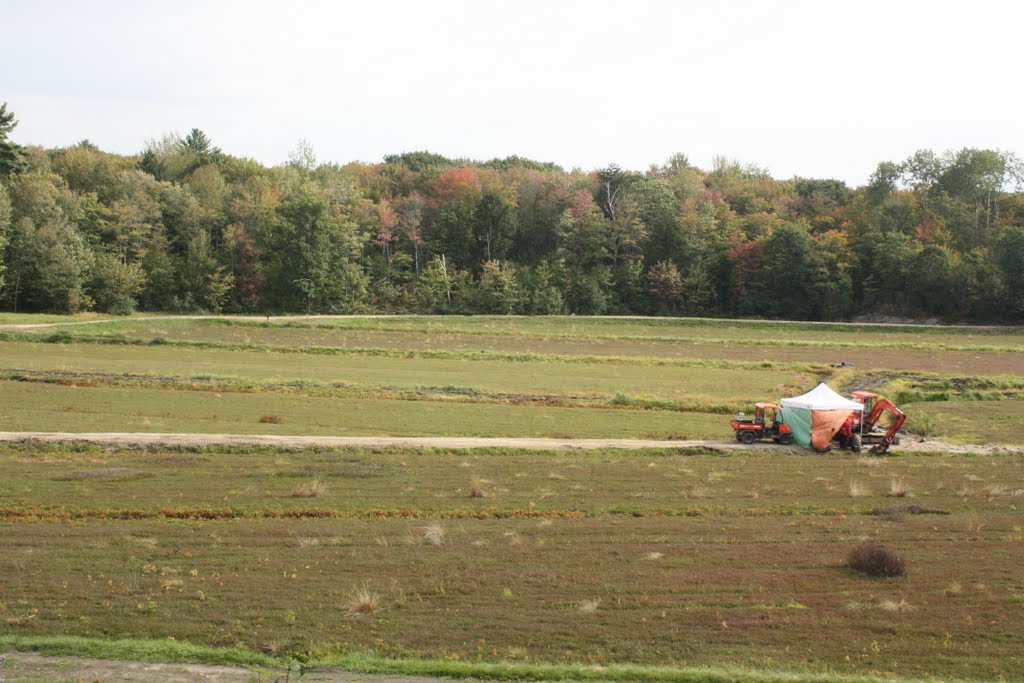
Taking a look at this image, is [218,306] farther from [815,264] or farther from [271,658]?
[271,658]

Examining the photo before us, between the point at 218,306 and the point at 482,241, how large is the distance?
38540mm

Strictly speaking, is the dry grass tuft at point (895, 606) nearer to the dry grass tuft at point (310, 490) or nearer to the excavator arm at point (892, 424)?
the dry grass tuft at point (310, 490)

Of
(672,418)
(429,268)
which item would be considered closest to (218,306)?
(429,268)

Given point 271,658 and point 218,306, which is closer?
point 271,658

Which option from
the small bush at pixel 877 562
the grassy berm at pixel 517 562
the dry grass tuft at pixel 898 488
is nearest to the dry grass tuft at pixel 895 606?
the grassy berm at pixel 517 562

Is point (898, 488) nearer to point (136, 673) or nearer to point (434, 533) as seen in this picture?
point (434, 533)

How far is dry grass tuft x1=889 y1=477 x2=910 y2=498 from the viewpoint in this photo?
3031 centimetres

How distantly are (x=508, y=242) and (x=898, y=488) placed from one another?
10968cm

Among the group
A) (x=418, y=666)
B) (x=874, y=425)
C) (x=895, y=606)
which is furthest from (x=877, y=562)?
(x=874, y=425)

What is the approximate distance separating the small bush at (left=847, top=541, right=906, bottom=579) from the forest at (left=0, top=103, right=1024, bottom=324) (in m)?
94.5

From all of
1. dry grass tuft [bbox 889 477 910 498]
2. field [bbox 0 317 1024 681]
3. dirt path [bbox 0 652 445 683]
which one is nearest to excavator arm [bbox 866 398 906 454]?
field [bbox 0 317 1024 681]

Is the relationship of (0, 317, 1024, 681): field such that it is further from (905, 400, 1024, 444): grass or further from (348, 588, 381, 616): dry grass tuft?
(905, 400, 1024, 444): grass

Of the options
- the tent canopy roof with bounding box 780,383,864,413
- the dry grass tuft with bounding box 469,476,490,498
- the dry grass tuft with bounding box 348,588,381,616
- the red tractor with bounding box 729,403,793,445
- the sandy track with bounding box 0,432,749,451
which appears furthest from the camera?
the red tractor with bounding box 729,403,793,445

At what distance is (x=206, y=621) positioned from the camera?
60.8 feet
